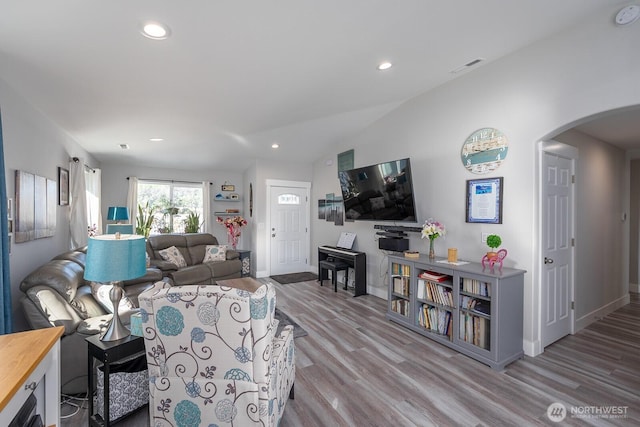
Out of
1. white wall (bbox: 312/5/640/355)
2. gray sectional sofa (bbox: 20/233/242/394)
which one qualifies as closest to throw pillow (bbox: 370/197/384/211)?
white wall (bbox: 312/5/640/355)

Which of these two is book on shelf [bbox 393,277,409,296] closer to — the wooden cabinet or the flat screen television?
the flat screen television

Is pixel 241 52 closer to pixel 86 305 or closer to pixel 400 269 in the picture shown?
pixel 86 305

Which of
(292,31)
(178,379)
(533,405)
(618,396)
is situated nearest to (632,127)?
(618,396)

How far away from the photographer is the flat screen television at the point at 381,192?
3.57 meters

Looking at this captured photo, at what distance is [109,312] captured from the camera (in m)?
2.38

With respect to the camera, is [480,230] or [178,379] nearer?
[178,379]

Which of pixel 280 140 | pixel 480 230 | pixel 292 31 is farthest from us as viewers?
pixel 280 140

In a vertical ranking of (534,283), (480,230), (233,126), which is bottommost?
(534,283)

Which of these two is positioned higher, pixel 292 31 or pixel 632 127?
Answer: pixel 292 31

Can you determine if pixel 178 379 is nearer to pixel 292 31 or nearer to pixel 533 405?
pixel 292 31

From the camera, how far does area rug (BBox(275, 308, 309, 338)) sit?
10.4 feet

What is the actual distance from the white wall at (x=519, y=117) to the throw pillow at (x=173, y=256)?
377 cm

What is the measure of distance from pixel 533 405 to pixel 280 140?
4.61 meters
